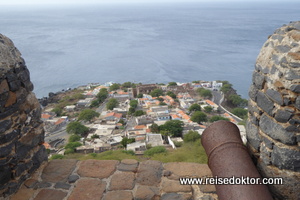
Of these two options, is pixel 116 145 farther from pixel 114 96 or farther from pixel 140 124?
pixel 114 96

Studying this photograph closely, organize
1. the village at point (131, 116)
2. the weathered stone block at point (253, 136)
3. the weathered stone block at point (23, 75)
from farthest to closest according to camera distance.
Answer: the village at point (131, 116) → the weathered stone block at point (23, 75) → the weathered stone block at point (253, 136)

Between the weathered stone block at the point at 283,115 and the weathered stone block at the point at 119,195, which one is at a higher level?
the weathered stone block at the point at 283,115

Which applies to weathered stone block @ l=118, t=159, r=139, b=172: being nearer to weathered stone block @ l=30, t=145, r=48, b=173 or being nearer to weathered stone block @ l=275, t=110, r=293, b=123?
weathered stone block @ l=30, t=145, r=48, b=173

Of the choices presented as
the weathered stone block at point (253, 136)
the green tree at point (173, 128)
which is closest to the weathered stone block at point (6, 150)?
the weathered stone block at point (253, 136)

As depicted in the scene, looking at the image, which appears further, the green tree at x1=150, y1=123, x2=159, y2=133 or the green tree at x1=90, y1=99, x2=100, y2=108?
the green tree at x1=90, y1=99, x2=100, y2=108

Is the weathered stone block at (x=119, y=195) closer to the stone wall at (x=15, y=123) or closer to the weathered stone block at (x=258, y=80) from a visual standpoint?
the stone wall at (x=15, y=123)

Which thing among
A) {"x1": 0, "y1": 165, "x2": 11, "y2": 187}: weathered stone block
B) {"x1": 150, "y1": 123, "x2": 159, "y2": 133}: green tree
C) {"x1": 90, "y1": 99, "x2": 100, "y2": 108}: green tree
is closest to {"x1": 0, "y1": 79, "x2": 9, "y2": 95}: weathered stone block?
{"x1": 0, "y1": 165, "x2": 11, "y2": 187}: weathered stone block

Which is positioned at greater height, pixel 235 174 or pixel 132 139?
pixel 235 174

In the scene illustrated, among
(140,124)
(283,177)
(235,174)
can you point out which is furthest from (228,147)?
(140,124)
